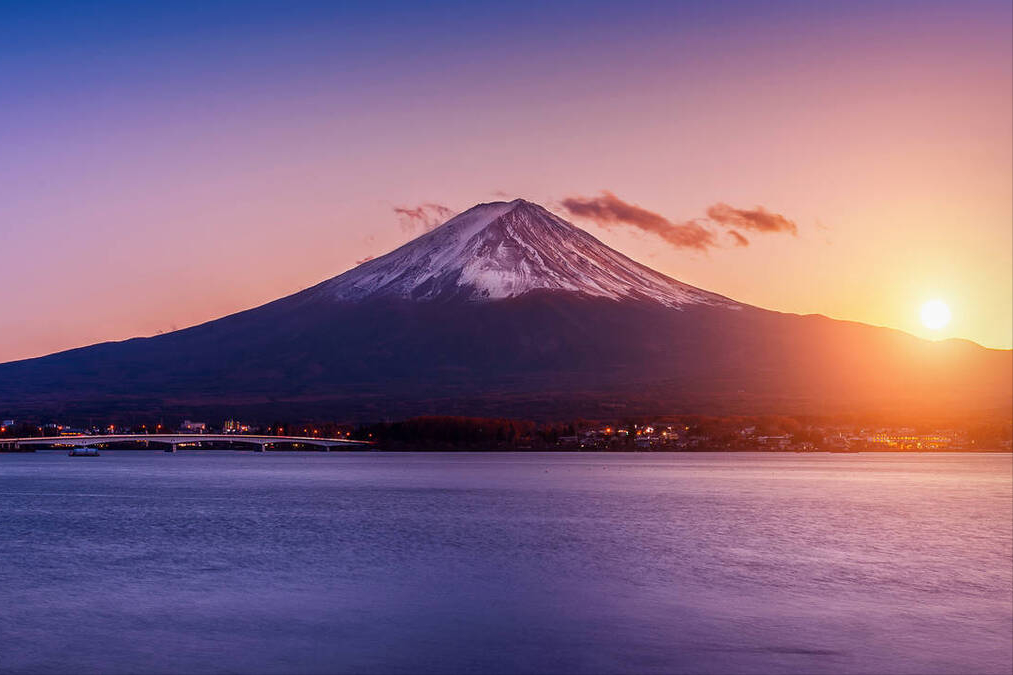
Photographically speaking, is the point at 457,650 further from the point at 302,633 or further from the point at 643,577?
the point at 643,577

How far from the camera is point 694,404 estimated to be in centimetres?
18625

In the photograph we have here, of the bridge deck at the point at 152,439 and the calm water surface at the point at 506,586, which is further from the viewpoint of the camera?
the bridge deck at the point at 152,439

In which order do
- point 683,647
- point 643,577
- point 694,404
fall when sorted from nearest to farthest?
point 683,647, point 643,577, point 694,404

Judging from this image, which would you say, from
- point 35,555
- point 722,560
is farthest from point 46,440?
point 722,560

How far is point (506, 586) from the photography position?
30.1m

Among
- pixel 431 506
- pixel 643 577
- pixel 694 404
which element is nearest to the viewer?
pixel 643 577

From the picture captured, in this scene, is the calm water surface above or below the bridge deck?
below

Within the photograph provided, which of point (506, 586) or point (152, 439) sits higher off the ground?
point (152, 439)

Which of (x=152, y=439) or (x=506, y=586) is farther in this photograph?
(x=152, y=439)

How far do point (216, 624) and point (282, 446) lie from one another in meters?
173

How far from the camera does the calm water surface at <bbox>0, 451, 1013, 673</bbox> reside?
2112 centimetres

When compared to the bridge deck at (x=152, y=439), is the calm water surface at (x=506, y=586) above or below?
below

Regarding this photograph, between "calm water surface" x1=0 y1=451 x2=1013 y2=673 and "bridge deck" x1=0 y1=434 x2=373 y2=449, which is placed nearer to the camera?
"calm water surface" x1=0 y1=451 x2=1013 y2=673

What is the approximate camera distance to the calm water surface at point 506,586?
21125 millimetres
